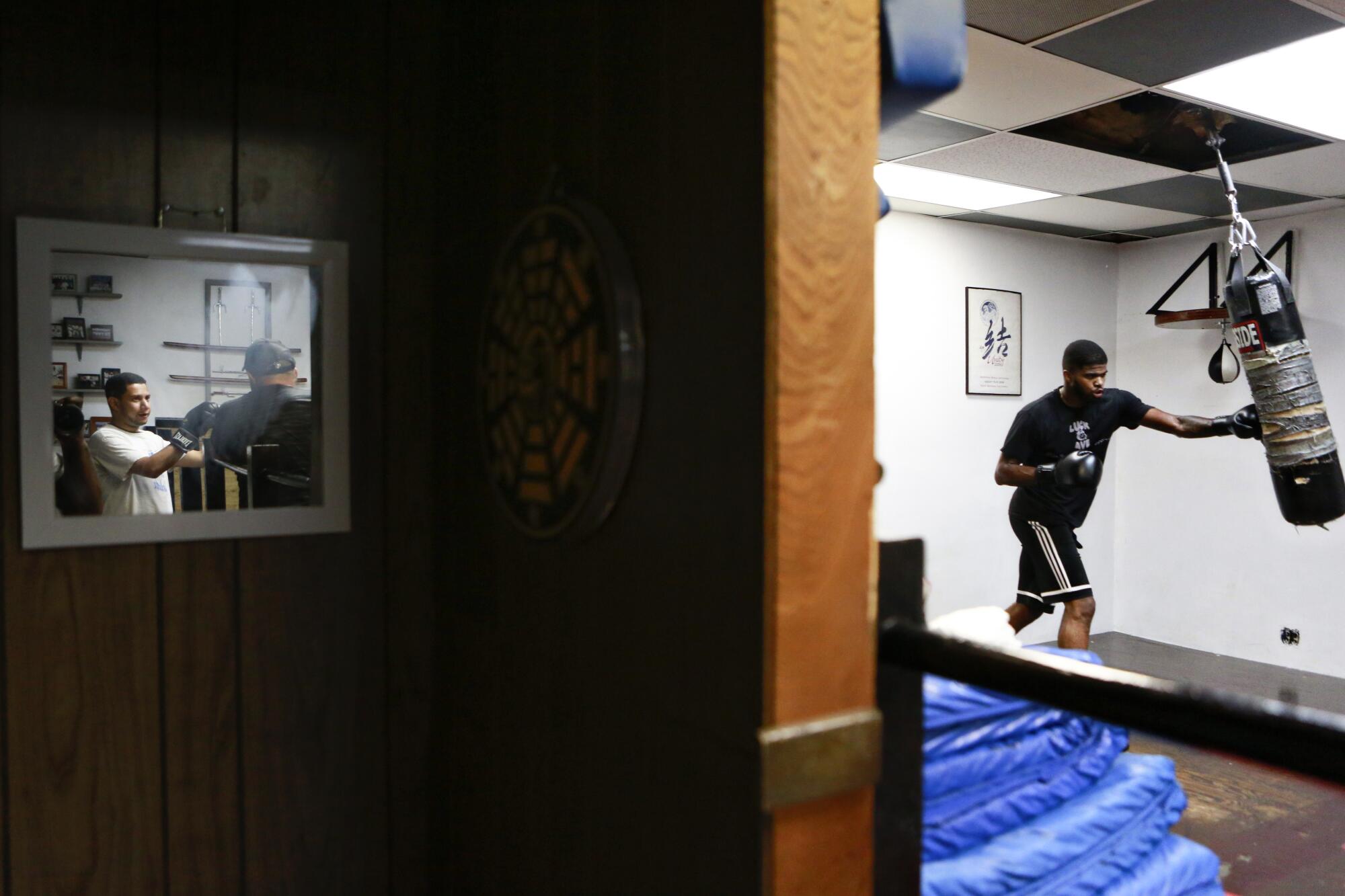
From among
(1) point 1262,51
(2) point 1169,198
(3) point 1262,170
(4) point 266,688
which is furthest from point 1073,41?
(4) point 266,688

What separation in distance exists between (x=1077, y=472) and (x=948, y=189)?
1.50 meters

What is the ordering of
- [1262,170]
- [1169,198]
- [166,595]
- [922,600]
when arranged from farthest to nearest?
[1169,198] → [1262,170] → [166,595] → [922,600]

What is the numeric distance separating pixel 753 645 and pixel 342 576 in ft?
3.50

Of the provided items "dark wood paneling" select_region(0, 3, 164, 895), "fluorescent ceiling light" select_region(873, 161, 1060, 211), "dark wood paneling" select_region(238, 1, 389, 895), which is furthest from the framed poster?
"dark wood paneling" select_region(0, 3, 164, 895)

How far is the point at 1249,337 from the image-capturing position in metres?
3.29

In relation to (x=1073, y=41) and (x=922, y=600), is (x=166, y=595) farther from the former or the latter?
(x=1073, y=41)

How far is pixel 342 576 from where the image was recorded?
Result: 69.6 inches

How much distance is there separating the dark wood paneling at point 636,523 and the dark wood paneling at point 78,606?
513mm

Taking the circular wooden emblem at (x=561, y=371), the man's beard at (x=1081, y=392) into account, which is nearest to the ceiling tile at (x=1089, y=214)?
the man's beard at (x=1081, y=392)

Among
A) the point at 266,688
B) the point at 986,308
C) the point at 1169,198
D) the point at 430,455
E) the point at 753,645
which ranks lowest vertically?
the point at 266,688

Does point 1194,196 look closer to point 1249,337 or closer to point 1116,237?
point 1116,237

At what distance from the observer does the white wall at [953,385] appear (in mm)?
5090

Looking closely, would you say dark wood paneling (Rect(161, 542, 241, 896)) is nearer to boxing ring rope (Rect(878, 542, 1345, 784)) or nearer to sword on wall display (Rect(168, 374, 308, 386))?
sword on wall display (Rect(168, 374, 308, 386))

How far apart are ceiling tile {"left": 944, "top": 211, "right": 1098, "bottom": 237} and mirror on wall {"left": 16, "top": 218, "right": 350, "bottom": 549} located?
4189mm
